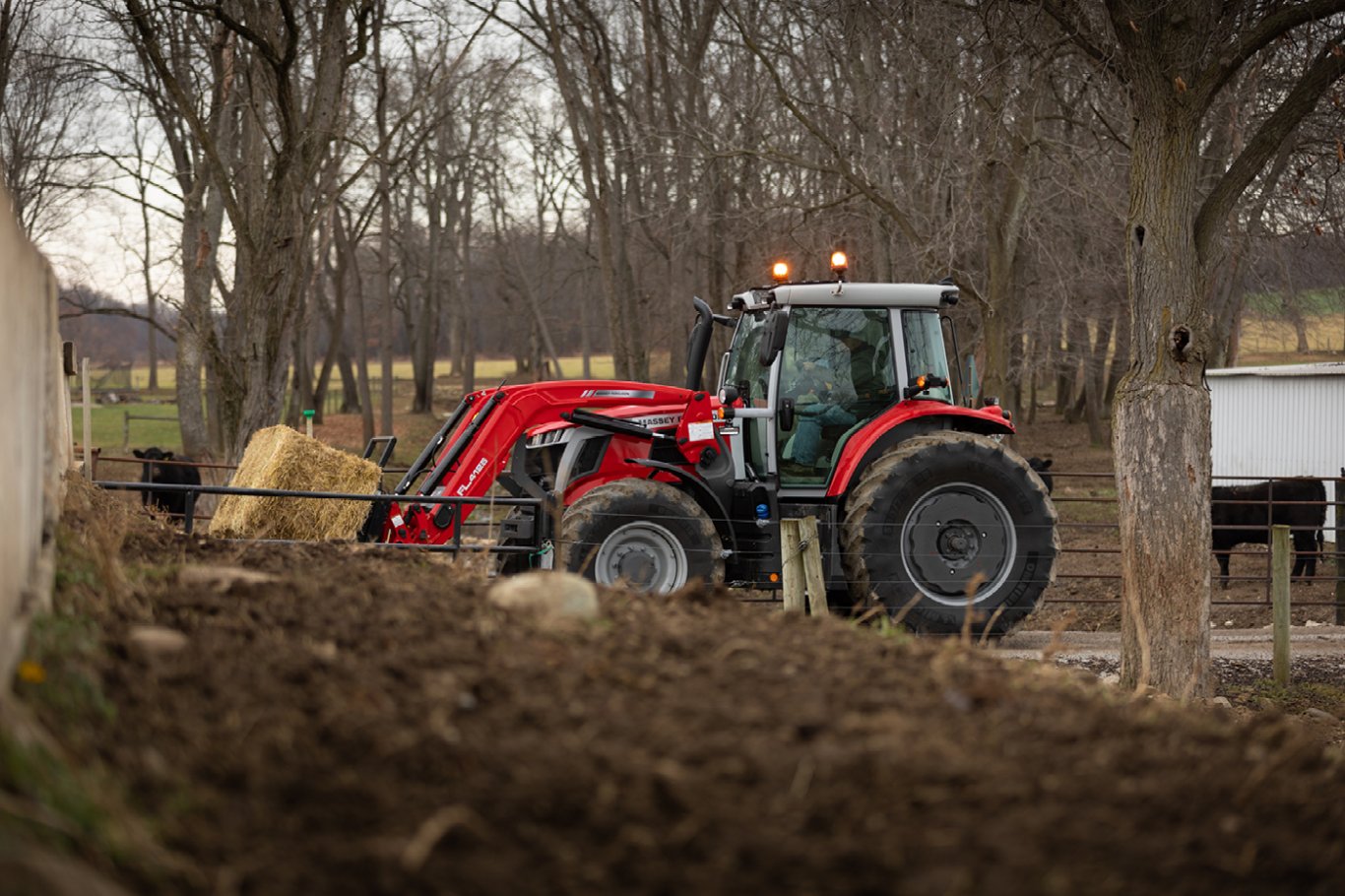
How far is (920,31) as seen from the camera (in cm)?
1480

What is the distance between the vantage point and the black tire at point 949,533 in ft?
34.2

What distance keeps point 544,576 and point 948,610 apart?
6.43m

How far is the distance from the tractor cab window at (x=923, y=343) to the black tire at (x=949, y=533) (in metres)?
0.65

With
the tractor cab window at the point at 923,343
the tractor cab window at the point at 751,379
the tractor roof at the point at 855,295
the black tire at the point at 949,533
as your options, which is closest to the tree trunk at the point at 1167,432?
the black tire at the point at 949,533

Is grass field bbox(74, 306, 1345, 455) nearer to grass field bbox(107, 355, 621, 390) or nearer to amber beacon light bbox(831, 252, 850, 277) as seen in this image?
grass field bbox(107, 355, 621, 390)

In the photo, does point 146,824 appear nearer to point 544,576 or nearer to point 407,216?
point 544,576

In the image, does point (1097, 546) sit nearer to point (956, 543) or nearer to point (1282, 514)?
point (1282, 514)

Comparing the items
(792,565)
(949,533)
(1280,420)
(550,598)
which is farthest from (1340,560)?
(550,598)

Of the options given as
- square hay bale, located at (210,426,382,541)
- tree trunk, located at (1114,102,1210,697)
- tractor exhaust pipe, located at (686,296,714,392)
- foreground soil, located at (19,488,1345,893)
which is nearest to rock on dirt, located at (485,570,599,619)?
foreground soil, located at (19,488,1345,893)

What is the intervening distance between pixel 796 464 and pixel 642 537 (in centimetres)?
171

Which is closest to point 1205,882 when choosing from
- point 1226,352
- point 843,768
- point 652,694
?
point 843,768

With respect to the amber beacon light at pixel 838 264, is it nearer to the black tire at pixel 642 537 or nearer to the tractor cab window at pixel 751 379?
the tractor cab window at pixel 751 379

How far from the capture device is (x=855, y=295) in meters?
10.8

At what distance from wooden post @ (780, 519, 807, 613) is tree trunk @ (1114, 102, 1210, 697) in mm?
2153
